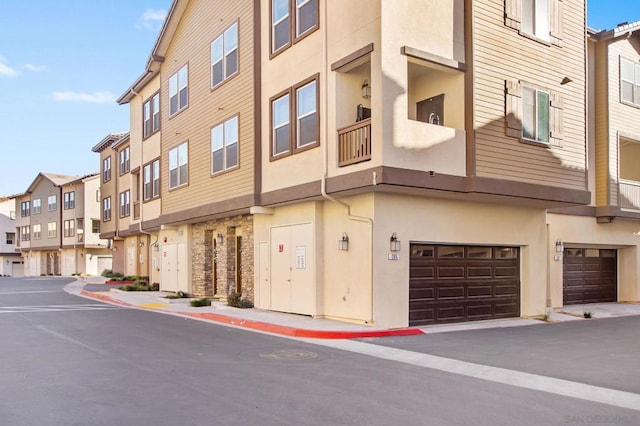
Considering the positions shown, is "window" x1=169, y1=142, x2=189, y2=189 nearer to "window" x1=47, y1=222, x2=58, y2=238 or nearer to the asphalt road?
the asphalt road

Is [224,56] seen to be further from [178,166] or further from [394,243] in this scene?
[394,243]

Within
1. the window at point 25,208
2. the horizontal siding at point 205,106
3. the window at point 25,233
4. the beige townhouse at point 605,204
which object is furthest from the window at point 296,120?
the window at point 25,208

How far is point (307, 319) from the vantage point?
14.8 m

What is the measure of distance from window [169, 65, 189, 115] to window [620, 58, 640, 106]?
17.1 meters

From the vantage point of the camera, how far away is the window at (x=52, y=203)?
58.8m

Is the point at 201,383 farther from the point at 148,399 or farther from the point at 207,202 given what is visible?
the point at 207,202

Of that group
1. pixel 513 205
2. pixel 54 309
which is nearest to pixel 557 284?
pixel 513 205

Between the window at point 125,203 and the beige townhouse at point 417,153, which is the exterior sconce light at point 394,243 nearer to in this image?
the beige townhouse at point 417,153

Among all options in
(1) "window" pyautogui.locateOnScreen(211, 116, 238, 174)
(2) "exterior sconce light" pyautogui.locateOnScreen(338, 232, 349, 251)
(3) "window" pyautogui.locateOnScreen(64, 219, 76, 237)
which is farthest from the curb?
(3) "window" pyautogui.locateOnScreen(64, 219, 76, 237)

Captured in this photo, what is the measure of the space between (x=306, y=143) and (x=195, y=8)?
35.5 ft

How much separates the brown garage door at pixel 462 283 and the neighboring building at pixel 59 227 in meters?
45.3

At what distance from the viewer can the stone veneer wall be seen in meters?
19.1

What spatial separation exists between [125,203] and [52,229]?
28799 millimetres

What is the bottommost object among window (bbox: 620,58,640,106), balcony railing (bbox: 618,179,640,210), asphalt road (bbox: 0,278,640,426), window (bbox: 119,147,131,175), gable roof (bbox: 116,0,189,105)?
asphalt road (bbox: 0,278,640,426)
